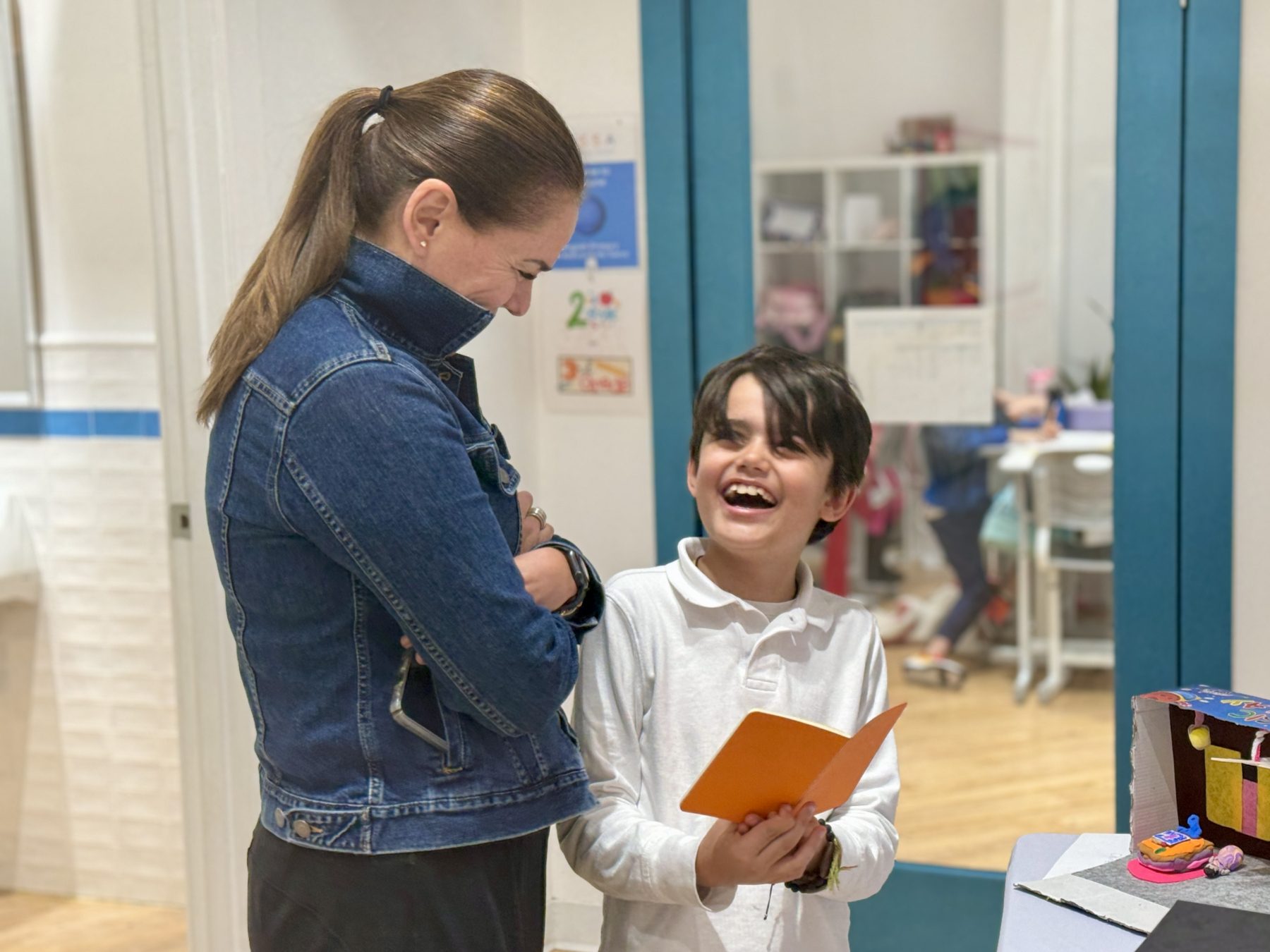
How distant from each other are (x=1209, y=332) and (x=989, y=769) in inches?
36.5

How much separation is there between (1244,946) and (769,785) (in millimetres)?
374

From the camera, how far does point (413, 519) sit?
3.27ft

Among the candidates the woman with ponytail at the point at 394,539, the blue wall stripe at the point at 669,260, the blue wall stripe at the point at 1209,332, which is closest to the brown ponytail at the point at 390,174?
the woman with ponytail at the point at 394,539

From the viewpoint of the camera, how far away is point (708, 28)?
2.33m

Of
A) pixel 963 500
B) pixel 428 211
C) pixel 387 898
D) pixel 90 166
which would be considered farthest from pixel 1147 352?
pixel 90 166

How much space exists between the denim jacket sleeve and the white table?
4.86 ft

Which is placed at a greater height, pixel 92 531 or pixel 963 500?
pixel 963 500

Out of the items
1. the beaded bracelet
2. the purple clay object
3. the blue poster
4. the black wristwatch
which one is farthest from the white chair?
the black wristwatch

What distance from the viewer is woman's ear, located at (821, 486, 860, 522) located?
1416 millimetres

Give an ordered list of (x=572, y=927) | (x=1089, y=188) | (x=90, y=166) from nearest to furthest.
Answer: (x=1089, y=188) → (x=572, y=927) → (x=90, y=166)

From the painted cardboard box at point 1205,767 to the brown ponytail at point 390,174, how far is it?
75 centimetres

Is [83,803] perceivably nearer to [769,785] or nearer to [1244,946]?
[769,785]

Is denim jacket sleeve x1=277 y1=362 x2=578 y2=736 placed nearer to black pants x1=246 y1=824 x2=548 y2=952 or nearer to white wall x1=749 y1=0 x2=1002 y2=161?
black pants x1=246 y1=824 x2=548 y2=952

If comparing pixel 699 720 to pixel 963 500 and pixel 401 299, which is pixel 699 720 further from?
pixel 963 500
